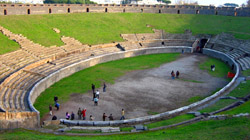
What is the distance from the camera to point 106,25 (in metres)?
50.3

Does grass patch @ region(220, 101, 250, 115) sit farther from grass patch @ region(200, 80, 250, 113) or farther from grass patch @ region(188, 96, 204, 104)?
grass patch @ region(188, 96, 204, 104)

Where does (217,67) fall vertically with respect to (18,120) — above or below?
above

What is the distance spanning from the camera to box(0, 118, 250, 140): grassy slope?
14.5 metres

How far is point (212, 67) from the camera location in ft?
117

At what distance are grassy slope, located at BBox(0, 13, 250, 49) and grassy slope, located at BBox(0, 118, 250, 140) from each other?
2297 centimetres

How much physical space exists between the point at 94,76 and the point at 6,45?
10.7 m

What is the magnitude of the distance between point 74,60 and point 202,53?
22.8 metres

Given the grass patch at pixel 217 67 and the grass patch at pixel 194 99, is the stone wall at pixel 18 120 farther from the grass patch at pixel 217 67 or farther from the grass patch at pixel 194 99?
the grass patch at pixel 217 67

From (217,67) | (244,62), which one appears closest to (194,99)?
(244,62)

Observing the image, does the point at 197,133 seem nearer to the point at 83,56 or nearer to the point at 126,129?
the point at 126,129

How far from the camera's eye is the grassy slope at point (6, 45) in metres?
31.5

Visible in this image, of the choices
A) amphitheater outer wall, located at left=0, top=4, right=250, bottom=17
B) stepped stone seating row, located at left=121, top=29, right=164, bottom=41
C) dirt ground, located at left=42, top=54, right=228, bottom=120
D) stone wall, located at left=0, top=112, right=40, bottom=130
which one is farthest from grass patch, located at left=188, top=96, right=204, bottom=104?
amphitheater outer wall, located at left=0, top=4, right=250, bottom=17

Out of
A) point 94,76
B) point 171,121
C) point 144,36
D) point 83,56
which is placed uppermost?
point 144,36

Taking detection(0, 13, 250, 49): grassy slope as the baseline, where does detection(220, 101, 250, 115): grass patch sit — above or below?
below
